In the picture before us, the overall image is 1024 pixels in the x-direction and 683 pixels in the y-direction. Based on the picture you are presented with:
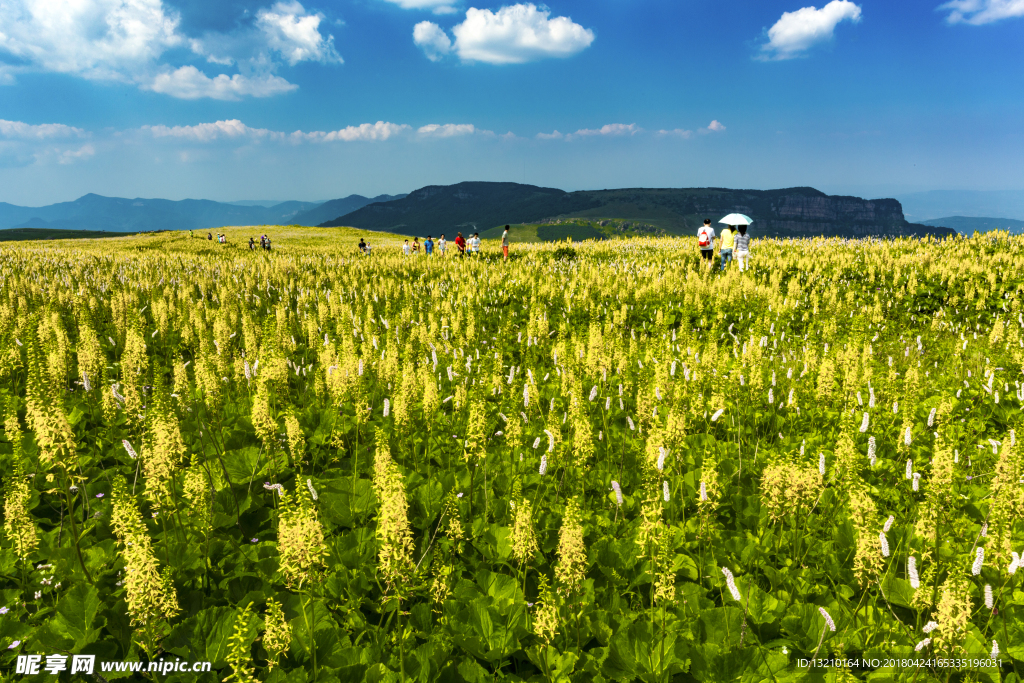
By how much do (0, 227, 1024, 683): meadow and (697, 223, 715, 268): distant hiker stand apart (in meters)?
13.1

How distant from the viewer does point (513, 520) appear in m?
3.82

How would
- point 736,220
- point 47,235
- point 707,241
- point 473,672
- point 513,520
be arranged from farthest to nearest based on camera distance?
1. point 47,235
2. point 707,241
3. point 736,220
4. point 513,520
5. point 473,672

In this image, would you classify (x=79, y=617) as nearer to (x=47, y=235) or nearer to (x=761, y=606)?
(x=761, y=606)

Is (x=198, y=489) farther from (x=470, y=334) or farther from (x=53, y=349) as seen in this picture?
(x=470, y=334)

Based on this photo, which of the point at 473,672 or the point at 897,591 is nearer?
the point at 473,672

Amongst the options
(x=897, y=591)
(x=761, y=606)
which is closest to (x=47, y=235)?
(x=761, y=606)

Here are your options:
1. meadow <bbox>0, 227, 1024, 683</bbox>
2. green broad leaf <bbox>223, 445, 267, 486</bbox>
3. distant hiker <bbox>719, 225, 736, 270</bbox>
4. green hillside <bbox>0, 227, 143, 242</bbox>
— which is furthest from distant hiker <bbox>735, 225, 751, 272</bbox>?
green hillside <bbox>0, 227, 143, 242</bbox>

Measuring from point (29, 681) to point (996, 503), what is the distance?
5528 mm

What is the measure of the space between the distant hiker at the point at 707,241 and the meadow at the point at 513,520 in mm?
13125

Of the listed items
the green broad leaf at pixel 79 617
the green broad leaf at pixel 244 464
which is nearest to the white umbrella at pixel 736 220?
the green broad leaf at pixel 244 464

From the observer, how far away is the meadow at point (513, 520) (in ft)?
8.69

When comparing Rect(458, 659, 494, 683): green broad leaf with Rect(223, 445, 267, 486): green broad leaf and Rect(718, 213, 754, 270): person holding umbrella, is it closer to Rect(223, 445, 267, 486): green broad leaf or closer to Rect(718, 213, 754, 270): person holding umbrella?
Rect(223, 445, 267, 486): green broad leaf

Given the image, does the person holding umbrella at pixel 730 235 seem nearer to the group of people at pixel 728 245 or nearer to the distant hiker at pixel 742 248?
the group of people at pixel 728 245

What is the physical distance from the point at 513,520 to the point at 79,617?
2727mm
